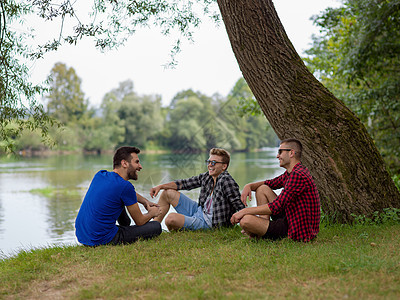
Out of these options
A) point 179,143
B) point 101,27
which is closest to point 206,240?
point 101,27

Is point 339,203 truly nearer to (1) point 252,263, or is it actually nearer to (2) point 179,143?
(1) point 252,263

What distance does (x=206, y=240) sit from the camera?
4844 mm

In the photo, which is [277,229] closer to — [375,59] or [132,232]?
[132,232]

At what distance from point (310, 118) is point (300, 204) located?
1660 millimetres

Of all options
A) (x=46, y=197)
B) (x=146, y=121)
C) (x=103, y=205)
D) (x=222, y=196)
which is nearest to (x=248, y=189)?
(x=222, y=196)

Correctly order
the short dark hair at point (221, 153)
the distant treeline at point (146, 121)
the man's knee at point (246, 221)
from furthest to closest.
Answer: the distant treeline at point (146, 121), the short dark hair at point (221, 153), the man's knee at point (246, 221)

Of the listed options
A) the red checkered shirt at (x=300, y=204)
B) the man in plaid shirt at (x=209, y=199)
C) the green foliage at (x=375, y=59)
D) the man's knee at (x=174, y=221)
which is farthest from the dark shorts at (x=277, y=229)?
the green foliage at (x=375, y=59)

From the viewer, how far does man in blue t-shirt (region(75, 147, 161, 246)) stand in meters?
4.43

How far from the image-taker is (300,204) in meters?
4.30

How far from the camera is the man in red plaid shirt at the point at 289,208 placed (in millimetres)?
4219

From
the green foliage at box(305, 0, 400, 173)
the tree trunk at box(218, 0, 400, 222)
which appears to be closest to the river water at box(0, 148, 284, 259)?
the tree trunk at box(218, 0, 400, 222)

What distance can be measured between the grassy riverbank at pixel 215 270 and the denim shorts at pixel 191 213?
0.49m

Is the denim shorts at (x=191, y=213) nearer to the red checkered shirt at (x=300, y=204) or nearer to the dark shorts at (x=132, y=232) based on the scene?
the dark shorts at (x=132, y=232)

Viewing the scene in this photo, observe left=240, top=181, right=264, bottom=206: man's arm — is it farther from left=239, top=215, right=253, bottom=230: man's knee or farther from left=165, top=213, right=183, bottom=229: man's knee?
left=165, top=213, right=183, bottom=229: man's knee
